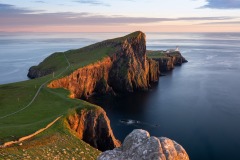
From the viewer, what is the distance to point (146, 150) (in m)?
25.8

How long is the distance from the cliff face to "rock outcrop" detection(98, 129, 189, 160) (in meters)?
102

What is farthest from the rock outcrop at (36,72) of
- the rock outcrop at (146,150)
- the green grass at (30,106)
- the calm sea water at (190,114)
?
the rock outcrop at (146,150)

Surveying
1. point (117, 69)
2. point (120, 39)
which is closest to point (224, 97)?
point (117, 69)

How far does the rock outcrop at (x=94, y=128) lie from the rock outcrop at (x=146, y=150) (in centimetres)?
4411

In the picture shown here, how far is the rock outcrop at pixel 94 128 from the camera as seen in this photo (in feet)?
235

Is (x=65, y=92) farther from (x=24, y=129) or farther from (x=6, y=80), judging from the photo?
(x=6, y=80)

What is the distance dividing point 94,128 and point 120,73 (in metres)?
→ 89.8

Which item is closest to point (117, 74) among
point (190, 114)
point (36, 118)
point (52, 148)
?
point (190, 114)

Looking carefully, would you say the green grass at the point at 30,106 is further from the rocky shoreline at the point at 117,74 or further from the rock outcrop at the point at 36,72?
the rock outcrop at the point at 36,72

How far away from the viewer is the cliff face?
457 ft

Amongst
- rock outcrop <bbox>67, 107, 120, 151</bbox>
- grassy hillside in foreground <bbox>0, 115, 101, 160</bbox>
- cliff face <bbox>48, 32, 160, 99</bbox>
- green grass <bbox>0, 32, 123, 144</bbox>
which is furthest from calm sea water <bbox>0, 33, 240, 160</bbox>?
grassy hillside in foreground <bbox>0, 115, 101, 160</bbox>

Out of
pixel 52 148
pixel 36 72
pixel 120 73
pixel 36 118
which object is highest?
pixel 52 148

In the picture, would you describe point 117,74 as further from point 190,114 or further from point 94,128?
point 94,128

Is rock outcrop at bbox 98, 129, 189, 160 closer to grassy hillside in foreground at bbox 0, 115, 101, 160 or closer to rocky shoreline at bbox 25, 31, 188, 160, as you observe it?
grassy hillside in foreground at bbox 0, 115, 101, 160
